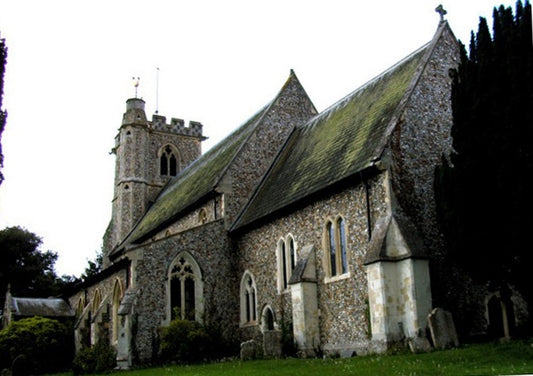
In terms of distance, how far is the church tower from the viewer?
39375 mm

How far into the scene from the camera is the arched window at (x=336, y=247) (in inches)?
745

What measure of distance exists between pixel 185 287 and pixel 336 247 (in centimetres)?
735

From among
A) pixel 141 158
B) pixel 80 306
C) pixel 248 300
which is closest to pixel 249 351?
pixel 248 300

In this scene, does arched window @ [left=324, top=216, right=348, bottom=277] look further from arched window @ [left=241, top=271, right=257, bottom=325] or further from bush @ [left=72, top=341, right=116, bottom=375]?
bush @ [left=72, top=341, right=116, bottom=375]

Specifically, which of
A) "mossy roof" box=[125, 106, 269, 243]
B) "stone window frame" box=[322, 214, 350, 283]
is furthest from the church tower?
"stone window frame" box=[322, 214, 350, 283]

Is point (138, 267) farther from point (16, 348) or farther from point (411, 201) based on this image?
point (411, 201)

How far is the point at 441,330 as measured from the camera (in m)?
15.1

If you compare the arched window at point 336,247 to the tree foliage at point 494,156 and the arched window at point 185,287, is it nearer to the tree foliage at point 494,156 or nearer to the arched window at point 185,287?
the tree foliage at point 494,156

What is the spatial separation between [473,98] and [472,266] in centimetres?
414

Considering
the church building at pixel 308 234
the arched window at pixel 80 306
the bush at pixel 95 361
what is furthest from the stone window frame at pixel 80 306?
the bush at pixel 95 361

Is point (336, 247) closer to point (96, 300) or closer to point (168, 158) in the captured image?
point (96, 300)

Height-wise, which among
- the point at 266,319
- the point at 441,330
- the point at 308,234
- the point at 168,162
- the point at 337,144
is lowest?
the point at 441,330

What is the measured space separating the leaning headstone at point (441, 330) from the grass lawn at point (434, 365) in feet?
1.41

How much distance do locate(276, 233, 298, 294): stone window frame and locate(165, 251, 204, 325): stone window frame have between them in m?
3.70
